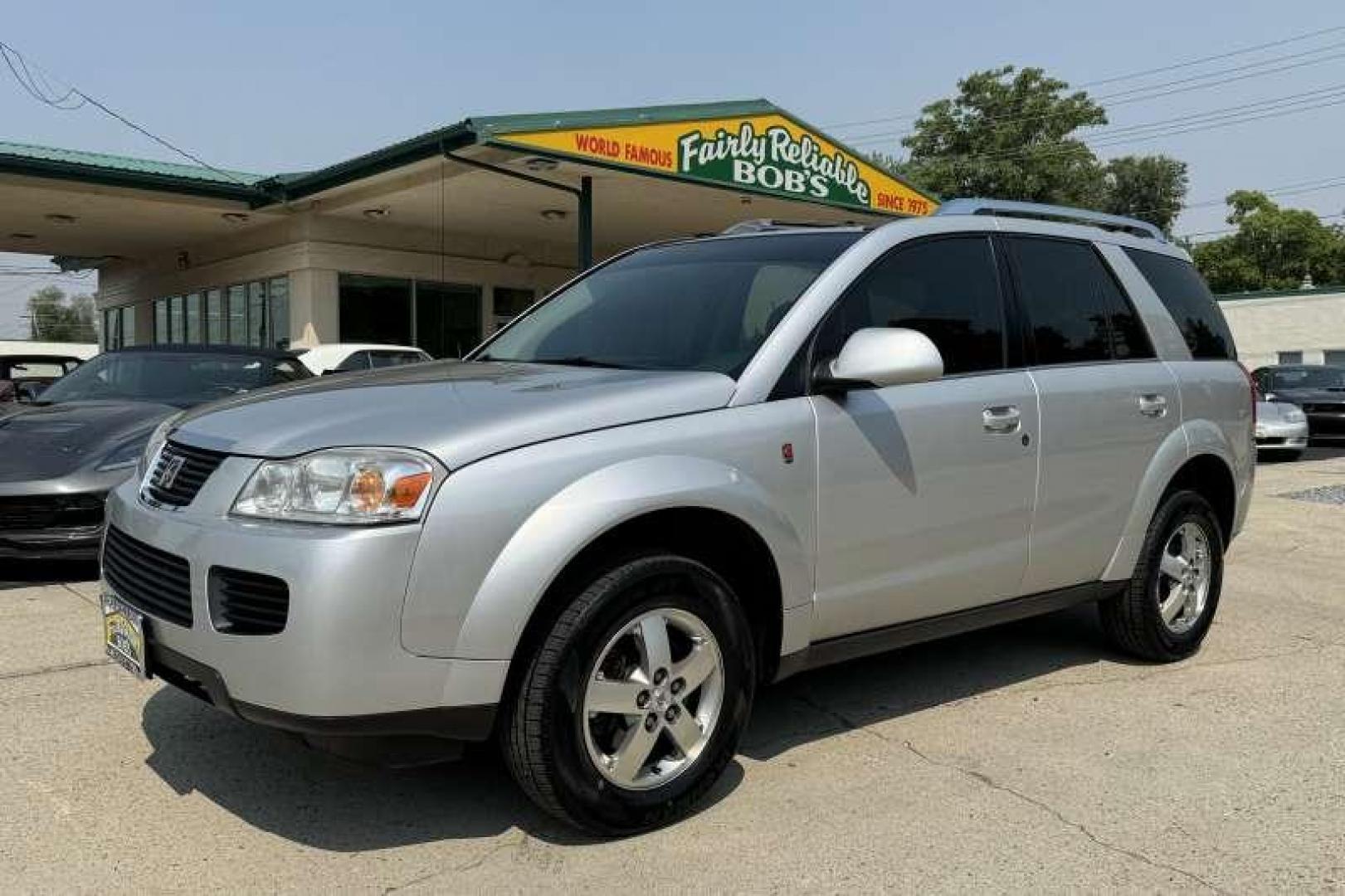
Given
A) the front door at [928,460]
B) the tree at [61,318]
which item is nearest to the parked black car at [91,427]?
the front door at [928,460]

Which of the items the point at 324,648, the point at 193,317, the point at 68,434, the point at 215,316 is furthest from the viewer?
the point at 193,317

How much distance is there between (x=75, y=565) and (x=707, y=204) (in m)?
11.8

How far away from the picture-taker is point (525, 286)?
71.1ft

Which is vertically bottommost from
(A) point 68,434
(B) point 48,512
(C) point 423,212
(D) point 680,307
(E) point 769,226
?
Answer: (B) point 48,512

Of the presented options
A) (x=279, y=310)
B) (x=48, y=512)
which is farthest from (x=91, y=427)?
(x=279, y=310)

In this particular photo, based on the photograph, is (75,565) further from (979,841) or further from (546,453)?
(979,841)

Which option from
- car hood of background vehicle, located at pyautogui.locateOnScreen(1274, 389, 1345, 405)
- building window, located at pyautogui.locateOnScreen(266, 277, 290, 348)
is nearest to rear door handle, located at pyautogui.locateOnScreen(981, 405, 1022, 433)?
car hood of background vehicle, located at pyautogui.locateOnScreen(1274, 389, 1345, 405)

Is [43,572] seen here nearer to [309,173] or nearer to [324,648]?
[324,648]

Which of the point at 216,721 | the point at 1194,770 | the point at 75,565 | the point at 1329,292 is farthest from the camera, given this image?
the point at 1329,292

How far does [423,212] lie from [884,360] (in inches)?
614

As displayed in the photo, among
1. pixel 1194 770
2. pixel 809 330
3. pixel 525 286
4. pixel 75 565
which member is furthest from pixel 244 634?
pixel 525 286

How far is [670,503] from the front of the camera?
3.00 meters

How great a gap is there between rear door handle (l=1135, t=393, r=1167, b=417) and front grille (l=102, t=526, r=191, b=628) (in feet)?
11.7

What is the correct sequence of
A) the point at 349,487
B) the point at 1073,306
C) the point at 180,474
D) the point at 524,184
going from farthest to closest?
the point at 524,184
the point at 1073,306
the point at 180,474
the point at 349,487
